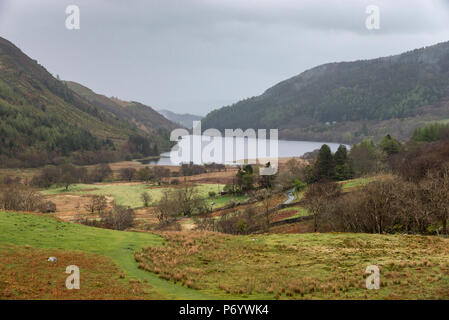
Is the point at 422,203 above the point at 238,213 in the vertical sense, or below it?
above

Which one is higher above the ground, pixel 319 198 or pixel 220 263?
pixel 319 198

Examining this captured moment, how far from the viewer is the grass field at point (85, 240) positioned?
875 inches

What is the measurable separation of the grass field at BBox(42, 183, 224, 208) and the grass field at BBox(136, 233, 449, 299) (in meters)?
72.4

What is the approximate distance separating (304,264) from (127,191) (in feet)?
344

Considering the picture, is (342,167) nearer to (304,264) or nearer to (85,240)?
(304,264)

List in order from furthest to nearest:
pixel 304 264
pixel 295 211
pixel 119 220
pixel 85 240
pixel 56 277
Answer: pixel 295 211, pixel 119 220, pixel 85 240, pixel 304 264, pixel 56 277

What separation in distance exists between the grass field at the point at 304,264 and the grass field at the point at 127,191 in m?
72.4

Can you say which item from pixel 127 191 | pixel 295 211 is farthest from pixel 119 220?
pixel 127 191

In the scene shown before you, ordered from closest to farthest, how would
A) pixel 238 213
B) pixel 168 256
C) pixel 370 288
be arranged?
pixel 370 288 < pixel 168 256 < pixel 238 213

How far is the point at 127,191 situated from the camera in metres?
124

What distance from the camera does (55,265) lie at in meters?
22.4
